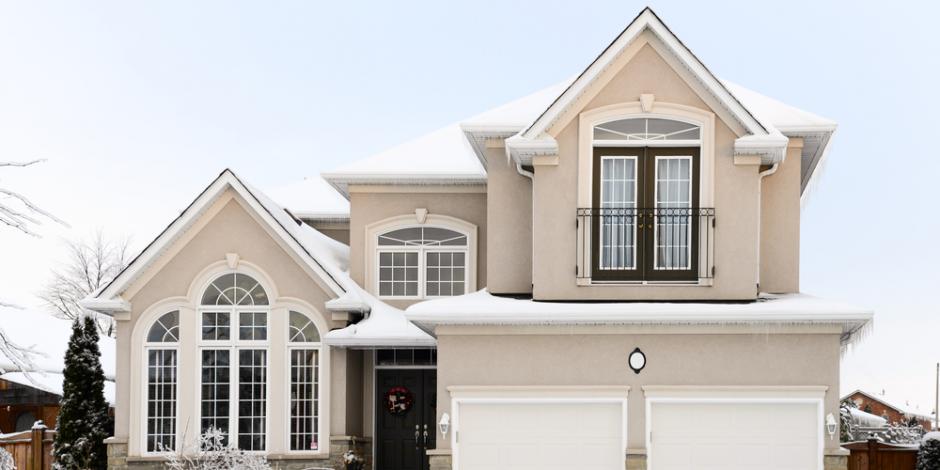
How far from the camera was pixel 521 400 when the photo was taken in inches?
539

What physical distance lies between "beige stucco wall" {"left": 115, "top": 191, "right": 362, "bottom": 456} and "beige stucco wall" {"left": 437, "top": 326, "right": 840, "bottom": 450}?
12.0 ft

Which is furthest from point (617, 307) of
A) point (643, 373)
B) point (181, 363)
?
point (181, 363)

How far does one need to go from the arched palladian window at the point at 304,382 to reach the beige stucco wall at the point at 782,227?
25.4ft

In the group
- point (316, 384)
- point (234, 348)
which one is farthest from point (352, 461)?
point (234, 348)

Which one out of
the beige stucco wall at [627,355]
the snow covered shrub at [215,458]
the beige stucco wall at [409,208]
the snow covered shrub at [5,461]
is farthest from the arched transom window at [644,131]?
the snow covered shrub at [5,461]

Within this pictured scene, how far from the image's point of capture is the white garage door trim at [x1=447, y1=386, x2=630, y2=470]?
13.6 m

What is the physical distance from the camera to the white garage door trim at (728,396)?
1344 cm

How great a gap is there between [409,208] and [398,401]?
3721 millimetres

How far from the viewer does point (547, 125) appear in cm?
1413

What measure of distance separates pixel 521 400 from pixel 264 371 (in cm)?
536

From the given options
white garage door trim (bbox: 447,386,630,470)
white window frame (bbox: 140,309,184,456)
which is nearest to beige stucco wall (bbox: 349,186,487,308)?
white window frame (bbox: 140,309,184,456)

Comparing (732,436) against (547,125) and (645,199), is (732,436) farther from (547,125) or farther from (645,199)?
(547,125)

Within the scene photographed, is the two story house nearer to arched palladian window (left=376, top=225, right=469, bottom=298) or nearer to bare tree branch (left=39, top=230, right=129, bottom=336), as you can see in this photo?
arched palladian window (left=376, top=225, right=469, bottom=298)

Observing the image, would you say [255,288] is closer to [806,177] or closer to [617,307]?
[617,307]
